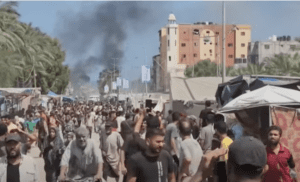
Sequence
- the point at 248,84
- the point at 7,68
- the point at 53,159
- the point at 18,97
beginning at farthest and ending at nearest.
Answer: the point at 7,68
the point at 18,97
the point at 248,84
the point at 53,159

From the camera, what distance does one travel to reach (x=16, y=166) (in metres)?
6.82

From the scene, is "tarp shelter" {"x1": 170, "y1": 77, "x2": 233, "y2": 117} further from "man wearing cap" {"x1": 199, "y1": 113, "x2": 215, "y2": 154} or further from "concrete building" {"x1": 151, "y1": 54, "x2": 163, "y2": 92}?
"concrete building" {"x1": 151, "y1": 54, "x2": 163, "y2": 92}

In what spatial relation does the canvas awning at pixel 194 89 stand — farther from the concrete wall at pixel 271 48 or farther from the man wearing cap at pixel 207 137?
the concrete wall at pixel 271 48

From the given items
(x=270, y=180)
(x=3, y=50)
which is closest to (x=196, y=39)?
(x=3, y=50)

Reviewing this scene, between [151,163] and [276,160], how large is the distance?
159 cm

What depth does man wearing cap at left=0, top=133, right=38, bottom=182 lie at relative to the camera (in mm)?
6797

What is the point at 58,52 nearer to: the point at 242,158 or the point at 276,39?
the point at 276,39

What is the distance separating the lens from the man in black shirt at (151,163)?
658 centimetres

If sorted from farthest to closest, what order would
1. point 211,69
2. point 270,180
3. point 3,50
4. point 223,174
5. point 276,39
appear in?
point 276,39 → point 211,69 → point 3,50 → point 270,180 → point 223,174

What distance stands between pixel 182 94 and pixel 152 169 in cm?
1986

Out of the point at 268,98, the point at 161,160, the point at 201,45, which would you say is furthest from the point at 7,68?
the point at 201,45

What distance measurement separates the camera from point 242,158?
3.45 metres

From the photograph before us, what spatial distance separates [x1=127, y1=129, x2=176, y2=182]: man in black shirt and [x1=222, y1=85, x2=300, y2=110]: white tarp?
4165 mm

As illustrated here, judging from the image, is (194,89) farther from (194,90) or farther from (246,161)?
(246,161)
